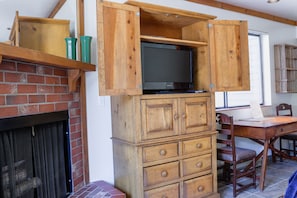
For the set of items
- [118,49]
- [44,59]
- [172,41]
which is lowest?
[44,59]

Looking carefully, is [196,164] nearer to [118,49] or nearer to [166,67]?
[166,67]

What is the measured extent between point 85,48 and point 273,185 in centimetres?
271

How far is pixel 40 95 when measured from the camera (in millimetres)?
1857

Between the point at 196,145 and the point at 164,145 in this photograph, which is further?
the point at 196,145

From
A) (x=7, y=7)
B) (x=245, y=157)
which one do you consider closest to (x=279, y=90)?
(x=245, y=157)

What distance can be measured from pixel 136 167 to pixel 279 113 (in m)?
3.16

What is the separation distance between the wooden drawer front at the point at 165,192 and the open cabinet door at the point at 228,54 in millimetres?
1046

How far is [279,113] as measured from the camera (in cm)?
414

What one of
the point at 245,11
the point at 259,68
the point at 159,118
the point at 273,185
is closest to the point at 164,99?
the point at 159,118

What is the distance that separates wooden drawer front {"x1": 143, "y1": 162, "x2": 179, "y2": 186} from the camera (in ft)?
6.82

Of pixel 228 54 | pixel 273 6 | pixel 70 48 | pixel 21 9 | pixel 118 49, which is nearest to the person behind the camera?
pixel 21 9

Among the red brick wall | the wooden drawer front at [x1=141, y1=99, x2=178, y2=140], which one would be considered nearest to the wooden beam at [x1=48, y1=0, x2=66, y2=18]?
the red brick wall

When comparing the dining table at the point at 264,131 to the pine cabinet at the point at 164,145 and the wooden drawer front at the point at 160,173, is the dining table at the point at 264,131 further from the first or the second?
the wooden drawer front at the point at 160,173

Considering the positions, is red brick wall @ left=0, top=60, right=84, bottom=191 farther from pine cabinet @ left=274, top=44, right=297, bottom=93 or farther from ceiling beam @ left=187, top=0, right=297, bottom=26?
pine cabinet @ left=274, top=44, right=297, bottom=93
